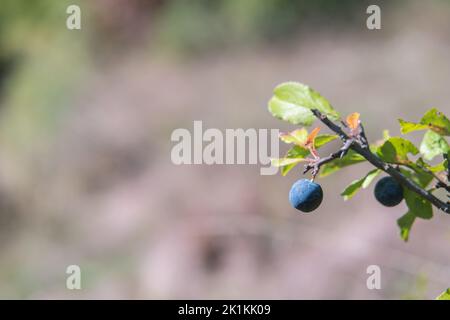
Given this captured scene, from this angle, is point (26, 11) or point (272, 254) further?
point (26, 11)

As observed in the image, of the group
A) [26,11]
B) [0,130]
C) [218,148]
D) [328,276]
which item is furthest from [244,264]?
[26,11]

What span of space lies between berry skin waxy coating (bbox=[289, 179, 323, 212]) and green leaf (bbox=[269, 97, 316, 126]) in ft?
0.29

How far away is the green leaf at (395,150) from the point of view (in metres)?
1.14

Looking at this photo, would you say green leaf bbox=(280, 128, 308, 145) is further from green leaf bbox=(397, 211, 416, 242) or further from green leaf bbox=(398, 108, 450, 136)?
green leaf bbox=(397, 211, 416, 242)

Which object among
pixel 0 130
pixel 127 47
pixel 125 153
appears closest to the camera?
pixel 125 153

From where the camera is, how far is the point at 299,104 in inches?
45.0

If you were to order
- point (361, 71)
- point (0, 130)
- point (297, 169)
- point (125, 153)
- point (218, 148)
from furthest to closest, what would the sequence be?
1. point (0, 130)
2. point (125, 153)
3. point (361, 71)
4. point (218, 148)
5. point (297, 169)

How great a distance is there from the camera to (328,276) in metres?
4.80

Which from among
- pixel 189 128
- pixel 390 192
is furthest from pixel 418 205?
pixel 189 128

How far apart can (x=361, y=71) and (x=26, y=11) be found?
4367 millimetres

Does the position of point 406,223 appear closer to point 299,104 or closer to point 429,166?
point 429,166

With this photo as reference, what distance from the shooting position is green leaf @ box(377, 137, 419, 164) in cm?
114

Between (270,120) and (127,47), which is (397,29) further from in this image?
(127,47)

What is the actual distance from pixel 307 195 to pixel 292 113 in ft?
0.40
